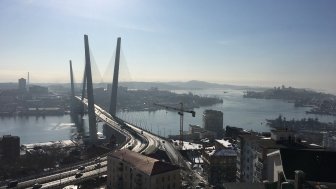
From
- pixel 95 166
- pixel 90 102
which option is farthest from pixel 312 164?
pixel 90 102

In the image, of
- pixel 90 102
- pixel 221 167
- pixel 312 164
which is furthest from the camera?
pixel 90 102

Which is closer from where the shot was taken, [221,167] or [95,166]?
[221,167]

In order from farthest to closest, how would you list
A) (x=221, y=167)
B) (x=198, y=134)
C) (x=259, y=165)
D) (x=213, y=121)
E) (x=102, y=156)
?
(x=213, y=121), (x=198, y=134), (x=102, y=156), (x=221, y=167), (x=259, y=165)

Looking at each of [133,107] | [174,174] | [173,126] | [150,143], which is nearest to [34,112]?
[133,107]

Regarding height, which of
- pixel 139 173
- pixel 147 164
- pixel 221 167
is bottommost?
pixel 221 167

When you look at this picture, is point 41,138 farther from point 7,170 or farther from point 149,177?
point 149,177

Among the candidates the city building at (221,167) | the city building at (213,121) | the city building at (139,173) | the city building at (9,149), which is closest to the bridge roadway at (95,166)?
the city building at (139,173)

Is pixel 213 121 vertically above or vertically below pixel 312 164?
below

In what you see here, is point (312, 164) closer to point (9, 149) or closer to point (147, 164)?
point (147, 164)
